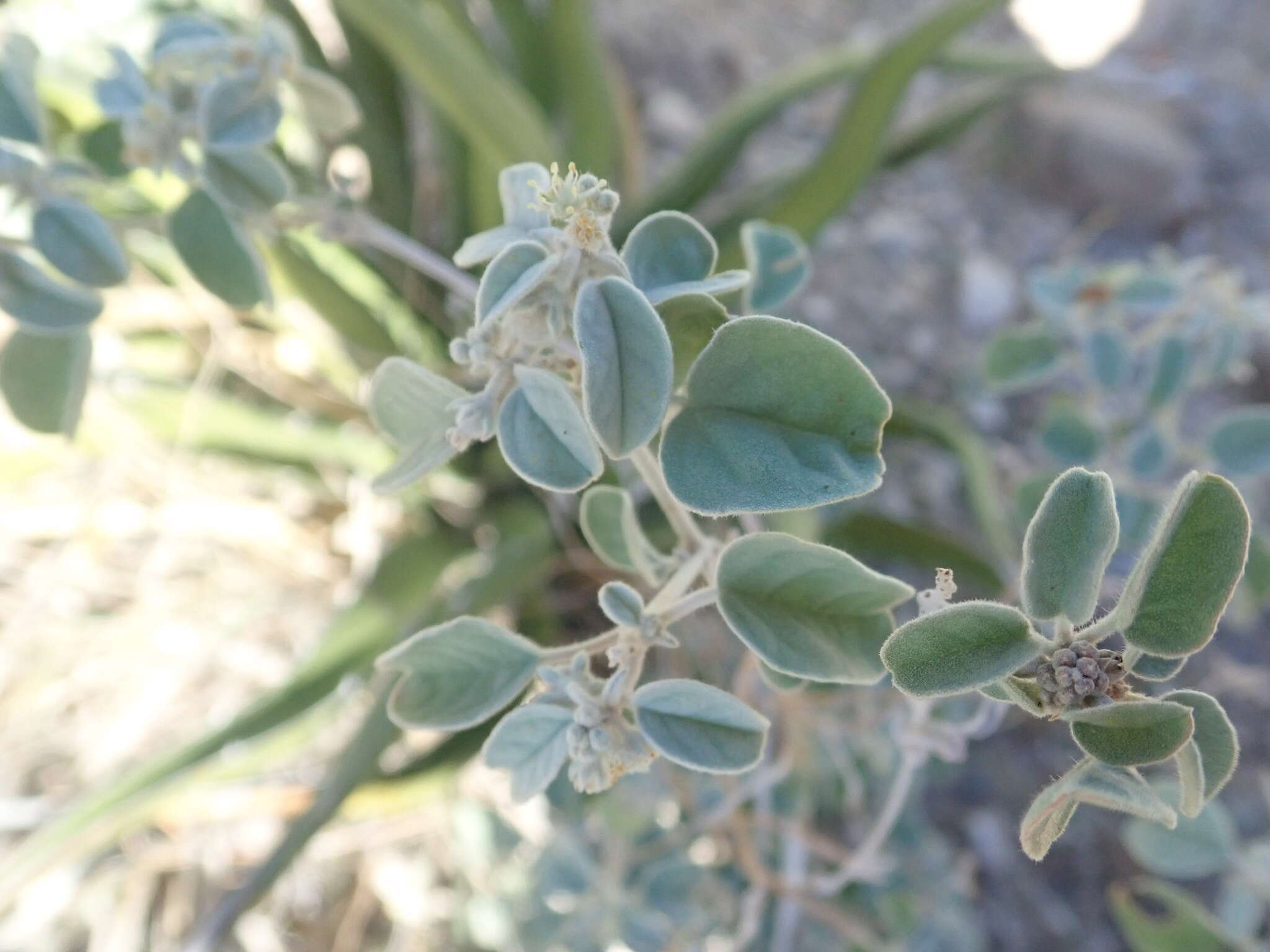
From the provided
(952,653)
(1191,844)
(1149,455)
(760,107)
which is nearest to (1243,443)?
(1149,455)

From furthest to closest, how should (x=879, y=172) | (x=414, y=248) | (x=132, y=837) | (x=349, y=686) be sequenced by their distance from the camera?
(x=879, y=172)
(x=132, y=837)
(x=349, y=686)
(x=414, y=248)

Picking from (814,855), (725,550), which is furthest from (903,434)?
(725,550)

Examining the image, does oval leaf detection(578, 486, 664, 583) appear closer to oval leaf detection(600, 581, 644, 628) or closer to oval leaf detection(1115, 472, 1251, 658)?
oval leaf detection(600, 581, 644, 628)

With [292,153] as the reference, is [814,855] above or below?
below

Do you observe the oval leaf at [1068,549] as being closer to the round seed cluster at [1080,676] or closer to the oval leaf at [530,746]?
the round seed cluster at [1080,676]

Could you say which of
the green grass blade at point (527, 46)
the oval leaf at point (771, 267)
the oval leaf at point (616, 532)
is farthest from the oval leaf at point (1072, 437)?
the green grass blade at point (527, 46)

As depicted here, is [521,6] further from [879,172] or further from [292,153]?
[879,172]
